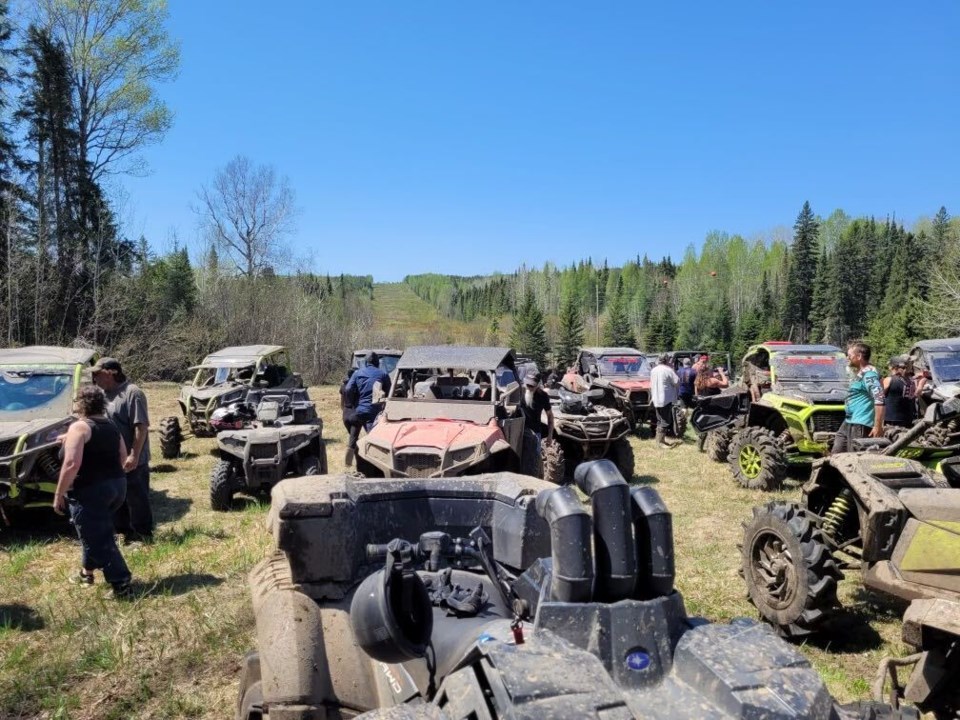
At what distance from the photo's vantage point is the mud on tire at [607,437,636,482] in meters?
10.7

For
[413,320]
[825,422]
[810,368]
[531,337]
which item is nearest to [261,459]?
[825,422]

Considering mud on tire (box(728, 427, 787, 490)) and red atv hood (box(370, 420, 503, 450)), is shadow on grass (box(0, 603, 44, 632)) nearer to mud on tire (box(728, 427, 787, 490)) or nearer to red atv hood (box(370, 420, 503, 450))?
red atv hood (box(370, 420, 503, 450))

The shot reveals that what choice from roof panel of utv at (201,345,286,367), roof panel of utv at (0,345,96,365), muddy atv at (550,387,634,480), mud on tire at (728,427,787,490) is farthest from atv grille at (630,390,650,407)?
roof panel of utv at (0,345,96,365)

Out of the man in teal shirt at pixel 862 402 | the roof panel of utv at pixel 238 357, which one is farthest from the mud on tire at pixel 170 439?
the man in teal shirt at pixel 862 402

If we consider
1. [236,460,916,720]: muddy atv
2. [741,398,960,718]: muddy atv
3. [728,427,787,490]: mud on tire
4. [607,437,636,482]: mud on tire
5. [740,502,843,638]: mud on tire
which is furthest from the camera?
[607,437,636,482]: mud on tire

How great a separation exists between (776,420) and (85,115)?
2744 centimetres

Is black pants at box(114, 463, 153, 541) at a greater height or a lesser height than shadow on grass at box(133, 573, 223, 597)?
greater

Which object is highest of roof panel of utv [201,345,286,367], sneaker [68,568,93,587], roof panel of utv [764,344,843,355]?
roof panel of utv [764,344,843,355]

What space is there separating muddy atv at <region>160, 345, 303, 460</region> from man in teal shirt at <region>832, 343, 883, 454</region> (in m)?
8.82

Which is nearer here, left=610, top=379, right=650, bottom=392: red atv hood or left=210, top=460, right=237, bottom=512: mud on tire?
left=210, top=460, right=237, bottom=512: mud on tire

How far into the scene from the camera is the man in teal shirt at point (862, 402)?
7141mm

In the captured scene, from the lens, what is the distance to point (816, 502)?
5812mm

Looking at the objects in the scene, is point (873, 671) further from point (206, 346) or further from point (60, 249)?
point (206, 346)

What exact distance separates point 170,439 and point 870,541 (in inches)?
416
